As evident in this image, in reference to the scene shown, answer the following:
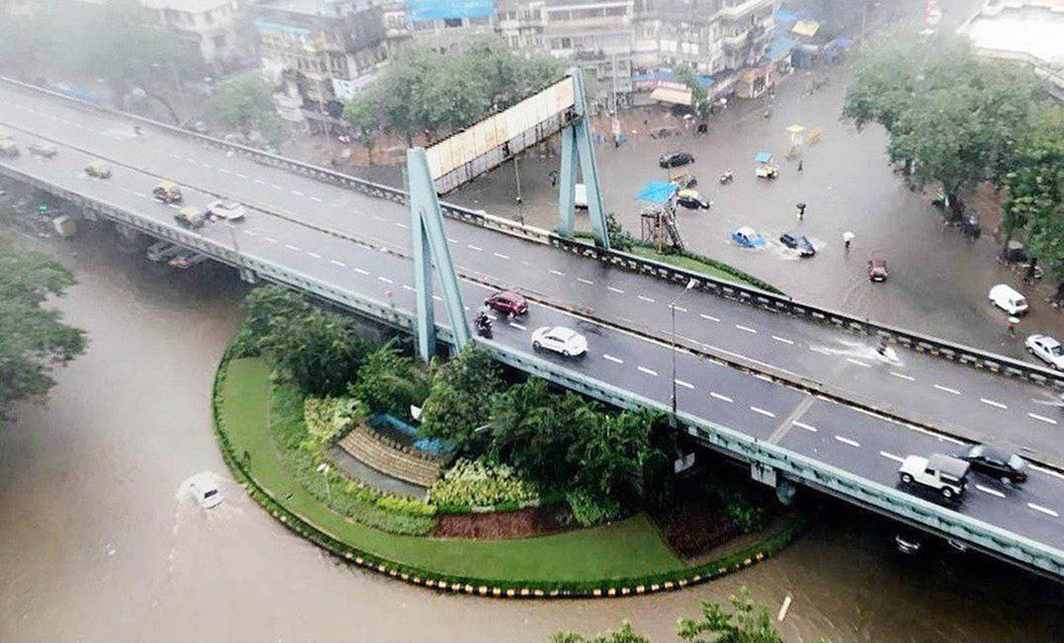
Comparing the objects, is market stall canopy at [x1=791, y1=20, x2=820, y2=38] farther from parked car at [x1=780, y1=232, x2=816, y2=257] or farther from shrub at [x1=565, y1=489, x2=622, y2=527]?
shrub at [x1=565, y1=489, x2=622, y2=527]

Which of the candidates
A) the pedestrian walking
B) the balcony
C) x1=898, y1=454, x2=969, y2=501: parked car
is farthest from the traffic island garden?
the balcony

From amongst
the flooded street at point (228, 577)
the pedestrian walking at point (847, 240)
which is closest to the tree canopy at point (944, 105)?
the pedestrian walking at point (847, 240)

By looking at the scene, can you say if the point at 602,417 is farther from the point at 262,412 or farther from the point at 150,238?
the point at 150,238

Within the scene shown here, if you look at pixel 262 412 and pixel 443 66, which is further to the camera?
pixel 443 66

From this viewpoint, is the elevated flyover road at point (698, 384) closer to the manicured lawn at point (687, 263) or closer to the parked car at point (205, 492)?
the parked car at point (205, 492)

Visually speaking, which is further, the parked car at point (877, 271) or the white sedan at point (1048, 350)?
the parked car at point (877, 271)

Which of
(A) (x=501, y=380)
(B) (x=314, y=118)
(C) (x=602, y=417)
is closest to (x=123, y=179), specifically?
(B) (x=314, y=118)

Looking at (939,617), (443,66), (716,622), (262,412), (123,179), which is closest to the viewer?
(716,622)
